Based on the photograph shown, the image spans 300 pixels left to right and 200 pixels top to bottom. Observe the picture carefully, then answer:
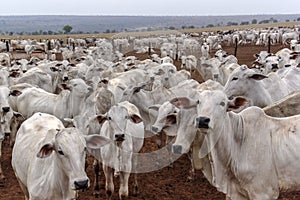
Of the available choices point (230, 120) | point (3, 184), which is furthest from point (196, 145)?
point (3, 184)

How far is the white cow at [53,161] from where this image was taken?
4680 mm

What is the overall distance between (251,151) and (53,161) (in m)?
2.43

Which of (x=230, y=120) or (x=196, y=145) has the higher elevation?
(x=230, y=120)

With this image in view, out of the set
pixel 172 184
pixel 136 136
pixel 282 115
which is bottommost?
pixel 172 184

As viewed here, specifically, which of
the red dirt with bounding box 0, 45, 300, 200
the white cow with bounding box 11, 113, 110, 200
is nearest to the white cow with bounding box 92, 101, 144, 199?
the red dirt with bounding box 0, 45, 300, 200

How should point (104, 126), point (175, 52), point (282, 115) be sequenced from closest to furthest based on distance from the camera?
1. point (282, 115)
2. point (104, 126)
3. point (175, 52)

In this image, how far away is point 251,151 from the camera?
539 centimetres

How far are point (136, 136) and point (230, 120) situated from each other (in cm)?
266

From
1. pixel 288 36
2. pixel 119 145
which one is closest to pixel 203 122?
pixel 119 145

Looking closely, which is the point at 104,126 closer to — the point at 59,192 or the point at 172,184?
the point at 172,184

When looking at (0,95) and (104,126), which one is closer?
(104,126)

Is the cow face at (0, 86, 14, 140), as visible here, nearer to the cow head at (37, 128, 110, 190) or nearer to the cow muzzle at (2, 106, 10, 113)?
the cow muzzle at (2, 106, 10, 113)

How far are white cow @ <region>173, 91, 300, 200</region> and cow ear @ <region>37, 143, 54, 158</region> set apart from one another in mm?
1762

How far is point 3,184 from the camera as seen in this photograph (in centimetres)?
827
